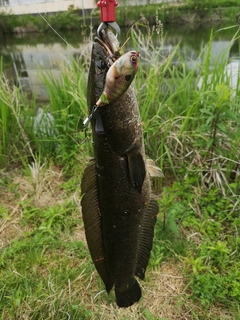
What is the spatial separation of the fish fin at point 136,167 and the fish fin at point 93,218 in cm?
23

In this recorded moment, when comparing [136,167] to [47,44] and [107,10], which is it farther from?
[47,44]

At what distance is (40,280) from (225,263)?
156 cm

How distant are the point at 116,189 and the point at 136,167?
0.17m

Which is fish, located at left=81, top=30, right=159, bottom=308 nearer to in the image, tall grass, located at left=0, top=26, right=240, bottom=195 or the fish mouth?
the fish mouth

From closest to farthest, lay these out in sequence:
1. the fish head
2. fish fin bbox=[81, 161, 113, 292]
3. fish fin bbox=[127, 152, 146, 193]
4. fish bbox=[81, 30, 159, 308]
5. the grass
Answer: the fish head
fish bbox=[81, 30, 159, 308]
fish fin bbox=[127, 152, 146, 193]
fish fin bbox=[81, 161, 113, 292]
the grass

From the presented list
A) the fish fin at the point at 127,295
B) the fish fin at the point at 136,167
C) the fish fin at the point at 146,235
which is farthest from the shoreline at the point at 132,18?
the fish fin at the point at 127,295

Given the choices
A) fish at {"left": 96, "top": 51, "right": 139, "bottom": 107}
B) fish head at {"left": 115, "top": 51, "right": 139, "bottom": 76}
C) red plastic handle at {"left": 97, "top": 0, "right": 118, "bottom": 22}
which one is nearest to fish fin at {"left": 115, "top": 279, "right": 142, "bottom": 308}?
fish at {"left": 96, "top": 51, "right": 139, "bottom": 107}

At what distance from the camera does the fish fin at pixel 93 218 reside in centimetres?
148

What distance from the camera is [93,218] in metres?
1.58

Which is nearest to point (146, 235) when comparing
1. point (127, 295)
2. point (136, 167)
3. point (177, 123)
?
point (127, 295)

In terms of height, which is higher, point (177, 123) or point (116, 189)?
point (116, 189)

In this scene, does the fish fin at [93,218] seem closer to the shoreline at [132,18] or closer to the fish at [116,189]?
the fish at [116,189]

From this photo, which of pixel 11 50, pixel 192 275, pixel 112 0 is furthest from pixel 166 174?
pixel 11 50

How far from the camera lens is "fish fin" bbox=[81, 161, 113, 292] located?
148 cm
